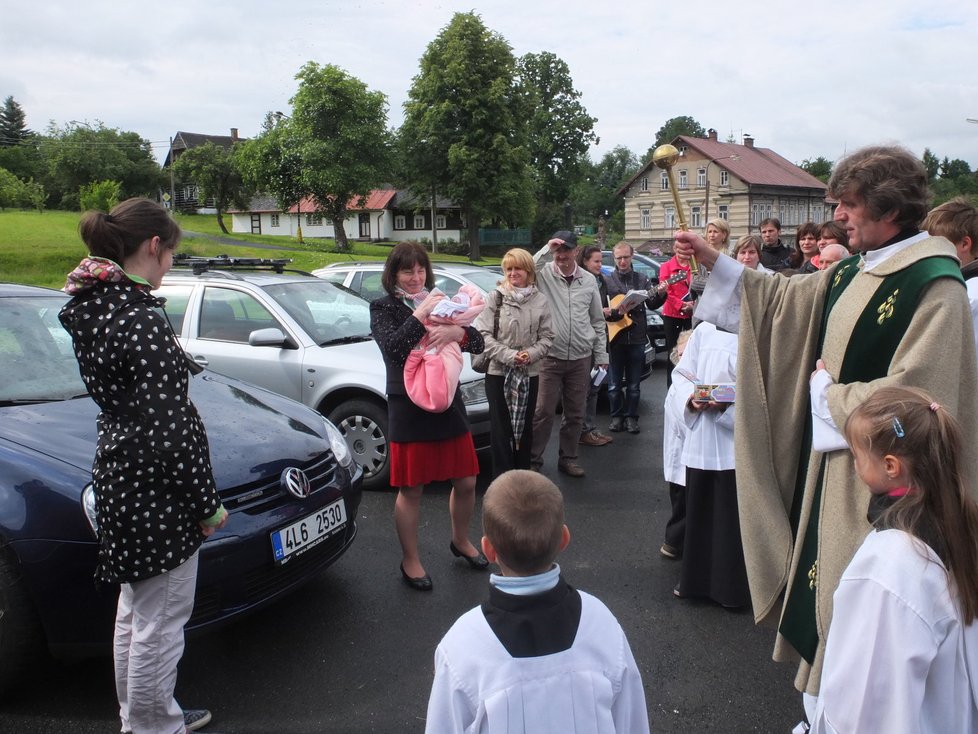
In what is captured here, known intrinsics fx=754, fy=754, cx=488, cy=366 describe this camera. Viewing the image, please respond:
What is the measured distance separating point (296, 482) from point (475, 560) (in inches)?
53.7

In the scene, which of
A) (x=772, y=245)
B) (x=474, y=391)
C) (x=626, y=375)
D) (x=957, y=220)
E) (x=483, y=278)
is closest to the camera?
(x=957, y=220)

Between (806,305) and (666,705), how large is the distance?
173 cm

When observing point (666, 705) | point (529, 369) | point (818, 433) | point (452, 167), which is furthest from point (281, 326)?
point (452, 167)

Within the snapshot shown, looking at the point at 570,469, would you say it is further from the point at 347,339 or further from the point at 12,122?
the point at 12,122

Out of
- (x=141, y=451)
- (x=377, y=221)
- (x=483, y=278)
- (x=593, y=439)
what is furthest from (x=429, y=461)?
(x=377, y=221)

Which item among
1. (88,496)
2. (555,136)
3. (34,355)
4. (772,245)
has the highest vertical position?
(555,136)

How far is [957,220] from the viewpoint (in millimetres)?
3730

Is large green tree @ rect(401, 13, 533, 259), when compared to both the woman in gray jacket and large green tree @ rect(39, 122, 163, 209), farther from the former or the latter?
the woman in gray jacket

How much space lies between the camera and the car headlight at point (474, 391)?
5.97 metres

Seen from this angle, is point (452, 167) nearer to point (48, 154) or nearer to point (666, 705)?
point (48, 154)

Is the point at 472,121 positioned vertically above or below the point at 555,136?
below

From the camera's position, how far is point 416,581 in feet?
13.7

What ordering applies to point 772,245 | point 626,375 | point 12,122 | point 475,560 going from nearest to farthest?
point 475,560, point 626,375, point 772,245, point 12,122

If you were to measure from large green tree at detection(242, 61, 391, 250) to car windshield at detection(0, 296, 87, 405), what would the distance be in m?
38.9
